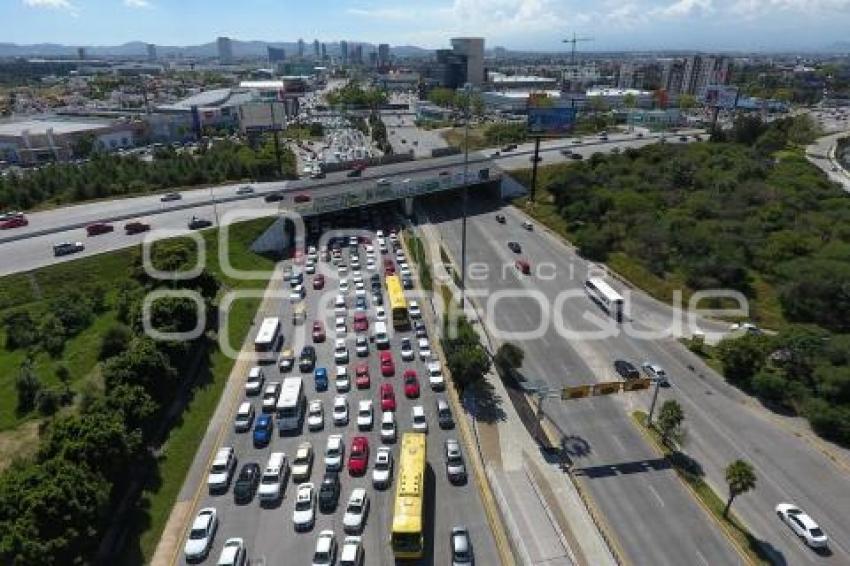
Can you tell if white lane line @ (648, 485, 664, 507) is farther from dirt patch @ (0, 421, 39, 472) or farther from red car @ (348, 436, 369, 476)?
dirt patch @ (0, 421, 39, 472)

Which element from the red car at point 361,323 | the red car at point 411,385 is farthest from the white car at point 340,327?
the red car at point 411,385

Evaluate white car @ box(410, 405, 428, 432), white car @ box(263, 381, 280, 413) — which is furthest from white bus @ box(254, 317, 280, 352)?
white car @ box(410, 405, 428, 432)

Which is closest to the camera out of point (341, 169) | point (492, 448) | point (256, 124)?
point (492, 448)

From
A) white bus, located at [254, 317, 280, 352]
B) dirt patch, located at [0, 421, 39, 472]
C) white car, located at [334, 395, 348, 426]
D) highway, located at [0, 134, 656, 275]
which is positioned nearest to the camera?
dirt patch, located at [0, 421, 39, 472]

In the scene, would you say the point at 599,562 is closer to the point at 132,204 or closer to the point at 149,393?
the point at 149,393

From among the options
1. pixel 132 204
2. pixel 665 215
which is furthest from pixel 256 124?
pixel 665 215

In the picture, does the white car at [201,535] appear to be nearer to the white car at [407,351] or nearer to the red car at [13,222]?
the white car at [407,351]
